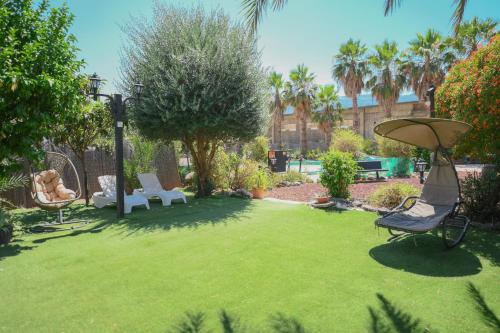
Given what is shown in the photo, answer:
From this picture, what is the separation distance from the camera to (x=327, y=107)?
33219mm

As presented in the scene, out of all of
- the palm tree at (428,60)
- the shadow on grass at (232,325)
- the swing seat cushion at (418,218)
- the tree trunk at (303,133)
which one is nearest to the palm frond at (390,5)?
the swing seat cushion at (418,218)

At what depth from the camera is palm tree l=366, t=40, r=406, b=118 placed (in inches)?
1123

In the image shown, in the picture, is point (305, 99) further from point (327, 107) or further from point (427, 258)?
point (427, 258)

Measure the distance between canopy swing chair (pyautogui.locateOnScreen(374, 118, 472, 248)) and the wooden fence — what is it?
968 centimetres

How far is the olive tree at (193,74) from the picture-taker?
9.66 metres

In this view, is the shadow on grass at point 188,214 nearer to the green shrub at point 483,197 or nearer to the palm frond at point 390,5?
the green shrub at point 483,197

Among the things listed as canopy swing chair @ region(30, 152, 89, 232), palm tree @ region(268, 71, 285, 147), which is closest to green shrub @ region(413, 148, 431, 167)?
canopy swing chair @ region(30, 152, 89, 232)

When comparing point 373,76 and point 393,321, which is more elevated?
point 373,76

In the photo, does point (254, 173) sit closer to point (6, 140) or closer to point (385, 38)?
point (6, 140)

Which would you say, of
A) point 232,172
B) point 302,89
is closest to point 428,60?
point 302,89

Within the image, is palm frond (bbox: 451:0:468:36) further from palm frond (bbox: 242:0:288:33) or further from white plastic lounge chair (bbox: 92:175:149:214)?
white plastic lounge chair (bbox: 92:175:149:214)

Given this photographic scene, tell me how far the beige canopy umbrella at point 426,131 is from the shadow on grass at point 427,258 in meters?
1.87

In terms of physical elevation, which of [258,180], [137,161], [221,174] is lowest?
[258,180]

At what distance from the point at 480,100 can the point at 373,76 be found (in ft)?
84.7
